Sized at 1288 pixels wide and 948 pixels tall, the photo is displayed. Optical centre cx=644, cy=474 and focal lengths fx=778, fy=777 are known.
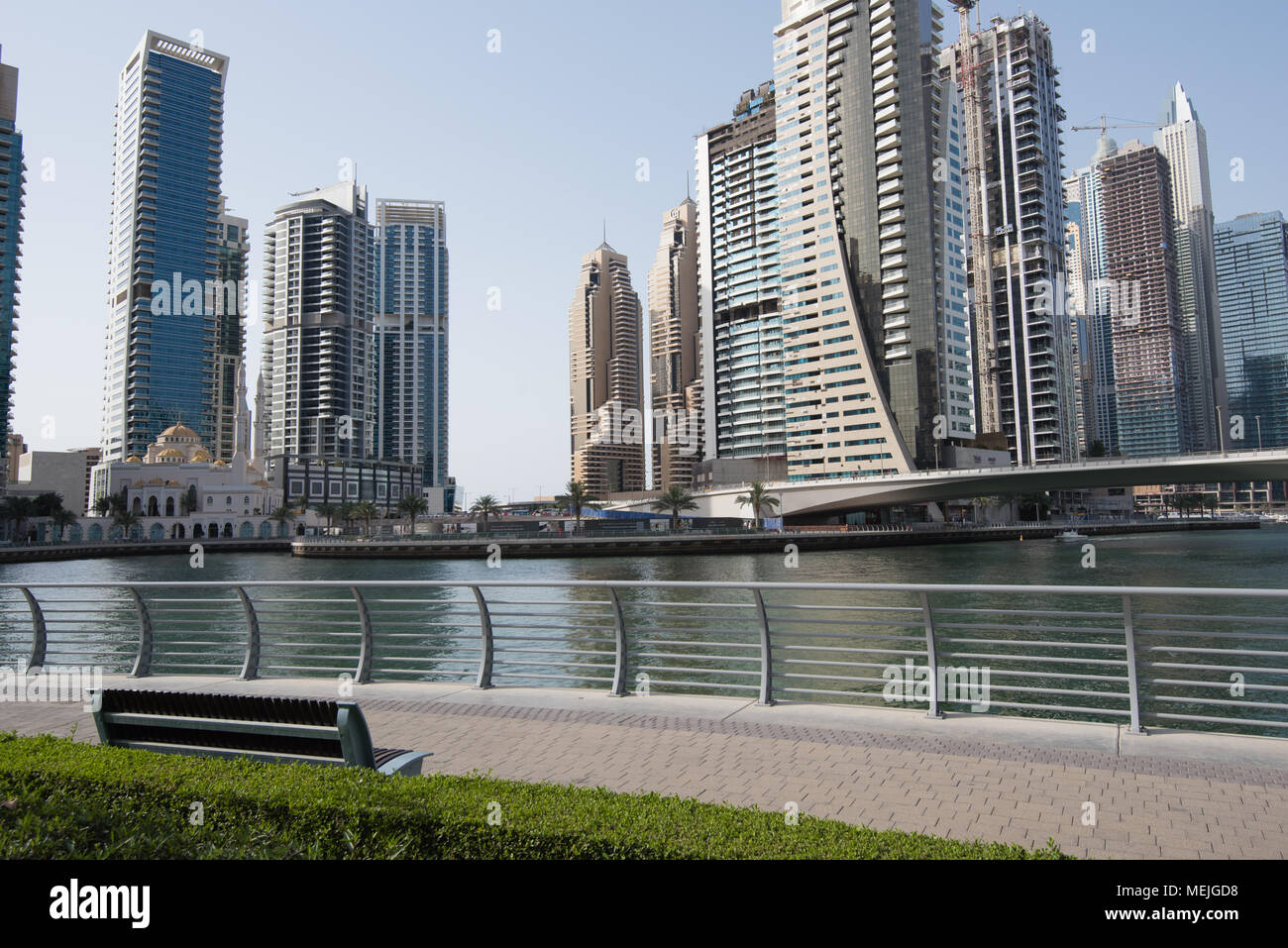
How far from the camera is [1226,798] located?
18.4 feet

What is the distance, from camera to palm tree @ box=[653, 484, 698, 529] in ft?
379

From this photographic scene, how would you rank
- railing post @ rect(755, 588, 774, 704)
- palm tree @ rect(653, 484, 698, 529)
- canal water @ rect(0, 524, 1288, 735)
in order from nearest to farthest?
railing post @ rect(755, 588, 774, 704), canal water @ rect(0, 524, 1288, 735), palm tree @ rect(653, 484, 698, 529)

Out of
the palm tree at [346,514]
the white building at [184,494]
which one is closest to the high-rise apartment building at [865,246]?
the palm tree at [346,514]

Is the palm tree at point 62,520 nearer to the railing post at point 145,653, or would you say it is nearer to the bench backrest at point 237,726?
the railing post at point 145,653

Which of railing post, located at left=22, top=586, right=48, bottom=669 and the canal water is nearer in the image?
the canal water

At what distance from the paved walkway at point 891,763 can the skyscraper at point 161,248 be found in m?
187

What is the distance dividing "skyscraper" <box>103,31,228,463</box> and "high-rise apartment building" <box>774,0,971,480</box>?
426 feet

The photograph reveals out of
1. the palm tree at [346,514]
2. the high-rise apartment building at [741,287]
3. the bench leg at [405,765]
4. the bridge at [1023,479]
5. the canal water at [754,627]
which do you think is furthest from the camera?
the high-rise apartment building at [741,287]

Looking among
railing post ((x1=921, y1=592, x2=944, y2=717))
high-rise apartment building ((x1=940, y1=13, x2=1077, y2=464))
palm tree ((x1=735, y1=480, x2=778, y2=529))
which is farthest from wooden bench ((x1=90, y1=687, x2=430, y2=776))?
high-rise apartment building ((x1=940, y1=13, x2=1077, y2=464))

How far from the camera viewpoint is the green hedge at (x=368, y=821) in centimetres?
389

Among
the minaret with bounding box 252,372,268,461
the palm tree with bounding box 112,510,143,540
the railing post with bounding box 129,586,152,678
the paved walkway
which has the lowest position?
the paved walkway

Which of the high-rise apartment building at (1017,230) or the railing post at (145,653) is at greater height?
the high-rise apartment building at (1017,230)

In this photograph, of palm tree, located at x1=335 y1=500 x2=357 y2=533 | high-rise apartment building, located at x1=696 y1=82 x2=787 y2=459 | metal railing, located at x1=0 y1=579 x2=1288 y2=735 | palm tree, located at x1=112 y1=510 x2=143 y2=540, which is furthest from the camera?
high-rise apartment building, located at x1=696 y1=82 x2=787 y2=459

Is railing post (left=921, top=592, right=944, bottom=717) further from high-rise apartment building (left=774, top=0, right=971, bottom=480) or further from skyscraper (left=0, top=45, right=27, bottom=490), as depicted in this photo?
skyscraper (left=0, top=45, right=27, bottom=490)
